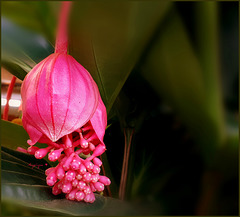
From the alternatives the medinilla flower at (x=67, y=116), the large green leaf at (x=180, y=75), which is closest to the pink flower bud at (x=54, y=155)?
the medinilla flower at (x=67, y=116)

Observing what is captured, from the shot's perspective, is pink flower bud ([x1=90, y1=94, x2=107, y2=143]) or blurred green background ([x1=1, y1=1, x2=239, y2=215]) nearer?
blurred green background ([x1=1, y1=1, x2=239, y2=215])

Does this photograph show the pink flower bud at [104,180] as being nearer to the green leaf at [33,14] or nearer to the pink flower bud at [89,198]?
the pink flower bud at [89,198]

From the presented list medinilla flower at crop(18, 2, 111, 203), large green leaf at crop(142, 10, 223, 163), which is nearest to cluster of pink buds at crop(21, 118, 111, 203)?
medinilla flower at crop(18, 2, 111, 203)

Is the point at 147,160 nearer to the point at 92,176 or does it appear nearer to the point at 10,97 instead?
the point at 92,176

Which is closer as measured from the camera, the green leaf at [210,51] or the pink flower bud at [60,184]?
the green leaf at [210,51]

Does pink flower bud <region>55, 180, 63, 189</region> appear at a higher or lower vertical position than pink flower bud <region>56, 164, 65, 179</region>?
lower

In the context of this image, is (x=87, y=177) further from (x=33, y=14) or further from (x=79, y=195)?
(x=33, y=14)

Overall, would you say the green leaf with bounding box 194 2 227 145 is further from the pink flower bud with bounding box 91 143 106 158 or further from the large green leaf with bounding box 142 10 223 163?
the pink flower bud with bounding box 91 143 106 158
